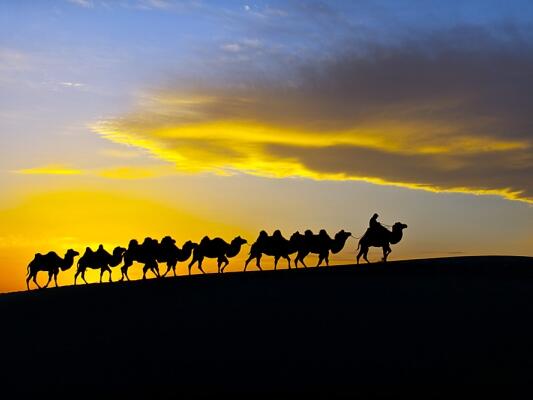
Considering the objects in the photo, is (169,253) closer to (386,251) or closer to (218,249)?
(218,249)

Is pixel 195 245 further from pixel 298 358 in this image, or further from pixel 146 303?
pixel 298 358

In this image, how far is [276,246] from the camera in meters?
34.1

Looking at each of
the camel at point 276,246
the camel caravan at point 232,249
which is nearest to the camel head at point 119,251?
the camel caravan at point 232,249

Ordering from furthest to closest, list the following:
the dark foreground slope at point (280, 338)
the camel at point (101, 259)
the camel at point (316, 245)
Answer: the camel at point (101, 259), the camel at point (316, 245), the dark foreground slope at point (280, 338)

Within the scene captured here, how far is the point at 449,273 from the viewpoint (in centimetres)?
2814

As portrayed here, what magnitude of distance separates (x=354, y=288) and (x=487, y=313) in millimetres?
5358

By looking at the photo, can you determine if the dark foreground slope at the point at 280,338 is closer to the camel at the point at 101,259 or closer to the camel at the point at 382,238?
the camel at the point at 382,238

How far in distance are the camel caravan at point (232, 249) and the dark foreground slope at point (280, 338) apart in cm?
520

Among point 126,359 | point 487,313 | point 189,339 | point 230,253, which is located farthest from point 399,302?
point 230,253

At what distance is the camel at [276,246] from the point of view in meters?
34.0

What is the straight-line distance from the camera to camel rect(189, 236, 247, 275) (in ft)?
117

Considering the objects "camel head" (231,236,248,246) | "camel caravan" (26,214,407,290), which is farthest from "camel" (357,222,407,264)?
"camel head" (231,236,248,246)

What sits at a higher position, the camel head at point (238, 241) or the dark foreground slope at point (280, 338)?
the camel head at point (238, 241)

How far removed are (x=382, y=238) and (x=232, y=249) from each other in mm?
7001
